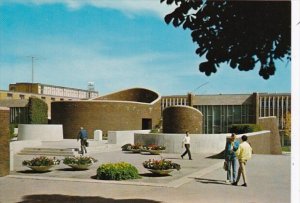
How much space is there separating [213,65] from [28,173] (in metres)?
11.7

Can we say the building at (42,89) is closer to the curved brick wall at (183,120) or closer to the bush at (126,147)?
the curved brick wall at (183,120)

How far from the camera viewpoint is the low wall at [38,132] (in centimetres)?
3048

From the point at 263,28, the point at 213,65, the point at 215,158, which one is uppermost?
the point at 263,28

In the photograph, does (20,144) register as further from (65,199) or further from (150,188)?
(65,199)

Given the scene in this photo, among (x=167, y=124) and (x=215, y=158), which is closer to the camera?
(x=215, y=158)

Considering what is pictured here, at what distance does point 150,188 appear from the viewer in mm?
12109

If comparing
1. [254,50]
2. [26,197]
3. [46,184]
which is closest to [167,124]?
[46,184]

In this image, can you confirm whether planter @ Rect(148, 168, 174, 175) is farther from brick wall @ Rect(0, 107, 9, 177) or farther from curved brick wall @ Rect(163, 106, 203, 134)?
curved brick wall @ Rect(163, 106, 203, 134)

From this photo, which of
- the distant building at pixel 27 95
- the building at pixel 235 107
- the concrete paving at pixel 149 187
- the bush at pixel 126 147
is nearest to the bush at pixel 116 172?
the concrete paving at pixel 149 187

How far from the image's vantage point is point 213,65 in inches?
247

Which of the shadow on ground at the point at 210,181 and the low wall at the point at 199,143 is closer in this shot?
the shadow on ground at the point at 210,181

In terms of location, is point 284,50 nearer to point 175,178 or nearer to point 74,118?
point 175,178

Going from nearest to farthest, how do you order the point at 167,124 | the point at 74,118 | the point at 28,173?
the point at 28,173 < the point at 167,124 < the point at 74,118

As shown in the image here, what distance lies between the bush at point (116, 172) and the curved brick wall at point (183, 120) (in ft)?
55.8
